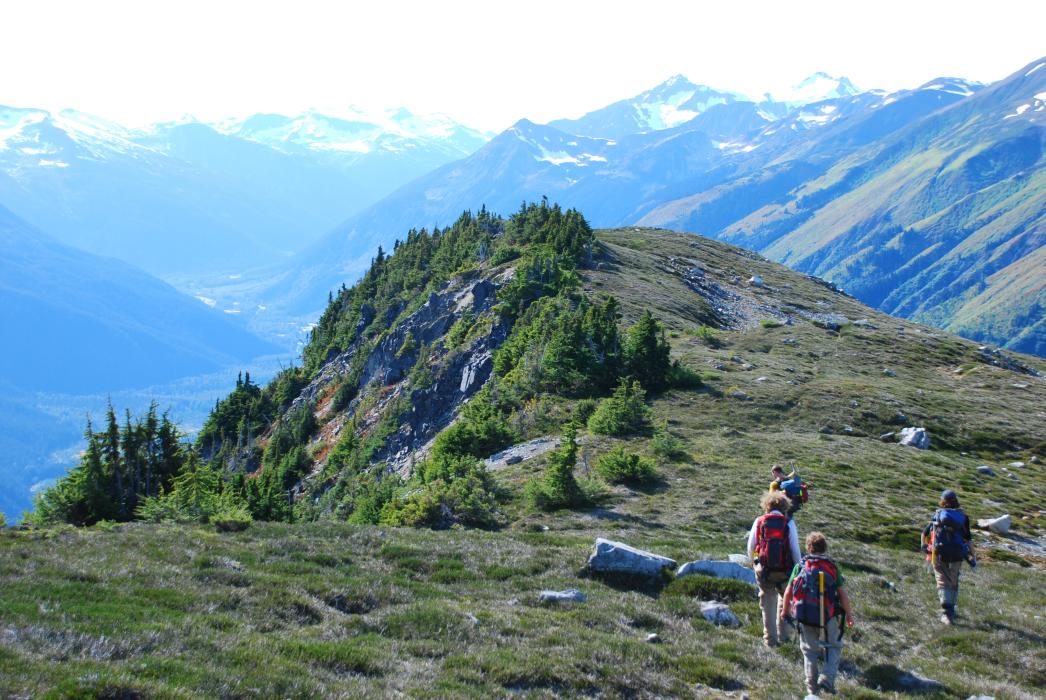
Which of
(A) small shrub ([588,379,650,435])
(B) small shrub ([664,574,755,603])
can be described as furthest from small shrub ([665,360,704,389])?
(B) small shrub ([664,574,755,603])

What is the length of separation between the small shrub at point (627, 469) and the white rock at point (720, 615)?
561 inches

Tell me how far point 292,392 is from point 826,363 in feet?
218

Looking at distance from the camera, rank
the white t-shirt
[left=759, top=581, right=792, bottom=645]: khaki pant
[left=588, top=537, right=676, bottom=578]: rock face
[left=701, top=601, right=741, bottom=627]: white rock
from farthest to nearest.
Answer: [left=588, top=537, right=676, bottom=578]: rock face, [left=701, top=601, right=741, bottom=627]: white rock, [left=759, top=581, right=792, bottom=645]: khaki pant, the white t-shirt

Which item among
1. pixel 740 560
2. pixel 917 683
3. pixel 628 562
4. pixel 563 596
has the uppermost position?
pixel 628 562

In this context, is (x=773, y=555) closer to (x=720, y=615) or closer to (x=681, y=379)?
(x=720, y=615)

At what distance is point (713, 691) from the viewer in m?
10.7

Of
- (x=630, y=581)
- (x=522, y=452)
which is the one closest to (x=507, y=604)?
(x=630, y=581)

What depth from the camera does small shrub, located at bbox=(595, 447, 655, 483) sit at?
2883 centimetres

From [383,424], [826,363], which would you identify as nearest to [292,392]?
[383,424]

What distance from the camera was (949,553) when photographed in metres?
15.1

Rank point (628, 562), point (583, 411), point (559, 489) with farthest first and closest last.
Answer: point (583, 411)
point (559, 489)
point (628, 562)

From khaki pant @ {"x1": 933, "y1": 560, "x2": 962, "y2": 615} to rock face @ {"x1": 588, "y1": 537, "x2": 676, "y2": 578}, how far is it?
5871 millimetres

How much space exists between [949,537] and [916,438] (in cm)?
2491

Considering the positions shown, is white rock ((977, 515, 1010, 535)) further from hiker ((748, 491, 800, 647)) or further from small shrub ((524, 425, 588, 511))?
hiker ((748, 491, 800, 647))
